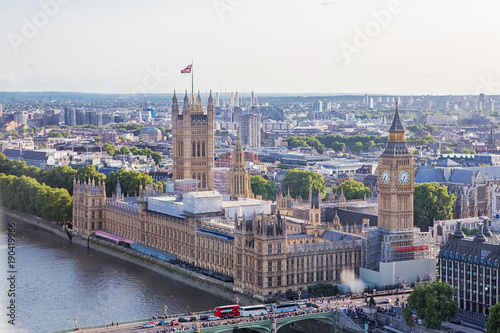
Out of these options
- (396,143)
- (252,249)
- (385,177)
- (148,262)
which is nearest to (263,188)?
(148,262)

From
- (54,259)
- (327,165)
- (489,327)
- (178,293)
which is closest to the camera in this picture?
(489,327)

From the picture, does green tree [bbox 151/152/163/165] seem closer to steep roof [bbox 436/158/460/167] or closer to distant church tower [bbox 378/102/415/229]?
steep roof [bbox 436/158/460/167]

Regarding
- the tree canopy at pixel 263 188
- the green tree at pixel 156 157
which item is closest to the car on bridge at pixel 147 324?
the tree canopy at pixel 263 188

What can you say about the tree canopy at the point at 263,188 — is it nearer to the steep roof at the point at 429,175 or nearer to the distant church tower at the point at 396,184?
the steep roof at the point at 429,175

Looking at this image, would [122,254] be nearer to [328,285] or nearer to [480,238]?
[328,285]

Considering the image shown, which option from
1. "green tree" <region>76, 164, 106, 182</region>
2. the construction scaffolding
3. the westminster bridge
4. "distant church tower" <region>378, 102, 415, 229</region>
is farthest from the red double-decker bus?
"green tree" <region>76, 164, 106, 182</region>

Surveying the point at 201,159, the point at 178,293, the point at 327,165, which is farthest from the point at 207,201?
the point at 327,165

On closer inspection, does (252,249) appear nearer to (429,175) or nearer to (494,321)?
(494,321)
